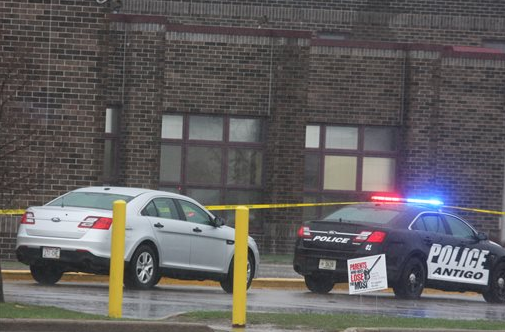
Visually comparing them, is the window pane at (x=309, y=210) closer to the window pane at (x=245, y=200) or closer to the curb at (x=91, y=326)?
the window pane at (x=245, y=200)

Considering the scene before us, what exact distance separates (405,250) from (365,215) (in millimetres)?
1001

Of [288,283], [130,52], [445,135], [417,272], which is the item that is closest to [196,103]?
[130,52]

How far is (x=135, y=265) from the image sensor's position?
18.1m

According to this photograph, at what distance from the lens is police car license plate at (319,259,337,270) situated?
19.9 metres

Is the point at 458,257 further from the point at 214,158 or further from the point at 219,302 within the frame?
the point at 214,158

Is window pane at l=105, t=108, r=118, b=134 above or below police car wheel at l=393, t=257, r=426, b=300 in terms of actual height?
above

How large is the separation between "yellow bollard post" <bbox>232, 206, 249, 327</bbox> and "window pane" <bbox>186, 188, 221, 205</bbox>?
15.8m

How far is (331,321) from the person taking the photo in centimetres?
1390

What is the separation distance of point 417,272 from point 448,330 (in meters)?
6.83

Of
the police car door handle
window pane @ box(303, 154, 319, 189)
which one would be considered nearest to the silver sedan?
the police car door handle

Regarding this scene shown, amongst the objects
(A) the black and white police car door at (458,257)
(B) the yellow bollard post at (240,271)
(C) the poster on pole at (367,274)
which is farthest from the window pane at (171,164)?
(B) the yellow bollard post at (240,271)

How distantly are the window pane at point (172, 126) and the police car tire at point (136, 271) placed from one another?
10.6 metres

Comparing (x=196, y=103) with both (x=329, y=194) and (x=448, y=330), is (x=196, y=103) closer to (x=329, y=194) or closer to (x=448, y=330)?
(x=329, y=194)

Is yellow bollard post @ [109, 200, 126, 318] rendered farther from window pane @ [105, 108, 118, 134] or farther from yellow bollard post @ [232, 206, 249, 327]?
window pane @ [105, 108, 118, 134]
